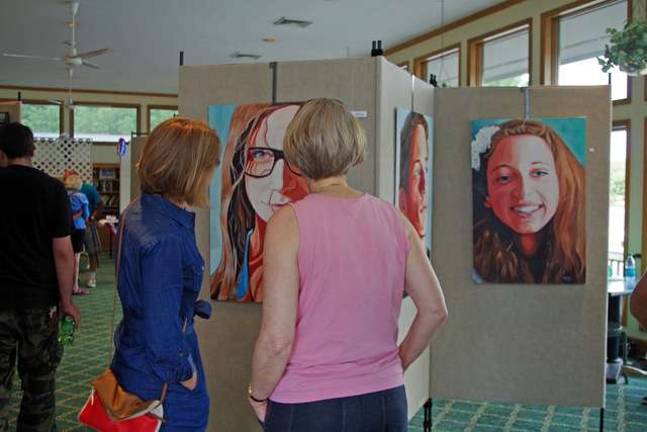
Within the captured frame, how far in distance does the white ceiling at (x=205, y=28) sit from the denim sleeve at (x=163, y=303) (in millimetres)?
6691

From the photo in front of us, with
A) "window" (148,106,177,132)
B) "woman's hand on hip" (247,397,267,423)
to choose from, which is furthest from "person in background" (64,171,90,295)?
"window" (148,106,177,132)

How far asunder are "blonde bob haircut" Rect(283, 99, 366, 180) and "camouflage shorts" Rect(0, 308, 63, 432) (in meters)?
1.67

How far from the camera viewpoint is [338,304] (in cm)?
149

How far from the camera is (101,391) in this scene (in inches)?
67.5

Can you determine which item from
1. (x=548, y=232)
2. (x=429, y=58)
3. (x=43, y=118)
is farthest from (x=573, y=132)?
(x=43, y=118)

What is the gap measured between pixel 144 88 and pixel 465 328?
12.4 m

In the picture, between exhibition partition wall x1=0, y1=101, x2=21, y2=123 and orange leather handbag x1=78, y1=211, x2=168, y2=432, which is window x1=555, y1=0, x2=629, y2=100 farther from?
orange leather handbag x1=78, y1=211, x2=168, y2=432

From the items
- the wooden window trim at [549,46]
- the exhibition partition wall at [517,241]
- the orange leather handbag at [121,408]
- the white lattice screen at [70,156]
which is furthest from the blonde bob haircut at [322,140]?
the white lattice screen at [70,156]

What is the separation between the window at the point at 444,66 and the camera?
896 cm

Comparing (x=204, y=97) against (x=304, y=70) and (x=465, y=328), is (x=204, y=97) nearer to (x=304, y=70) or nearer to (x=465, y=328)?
(x=304, y=70)

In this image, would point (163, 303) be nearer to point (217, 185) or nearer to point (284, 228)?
point (284, 228)

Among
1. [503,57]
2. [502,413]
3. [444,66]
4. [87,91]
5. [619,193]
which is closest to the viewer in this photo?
[502,413]

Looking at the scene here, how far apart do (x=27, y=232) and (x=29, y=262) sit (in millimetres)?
119

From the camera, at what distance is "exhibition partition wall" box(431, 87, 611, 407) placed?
122 inches
